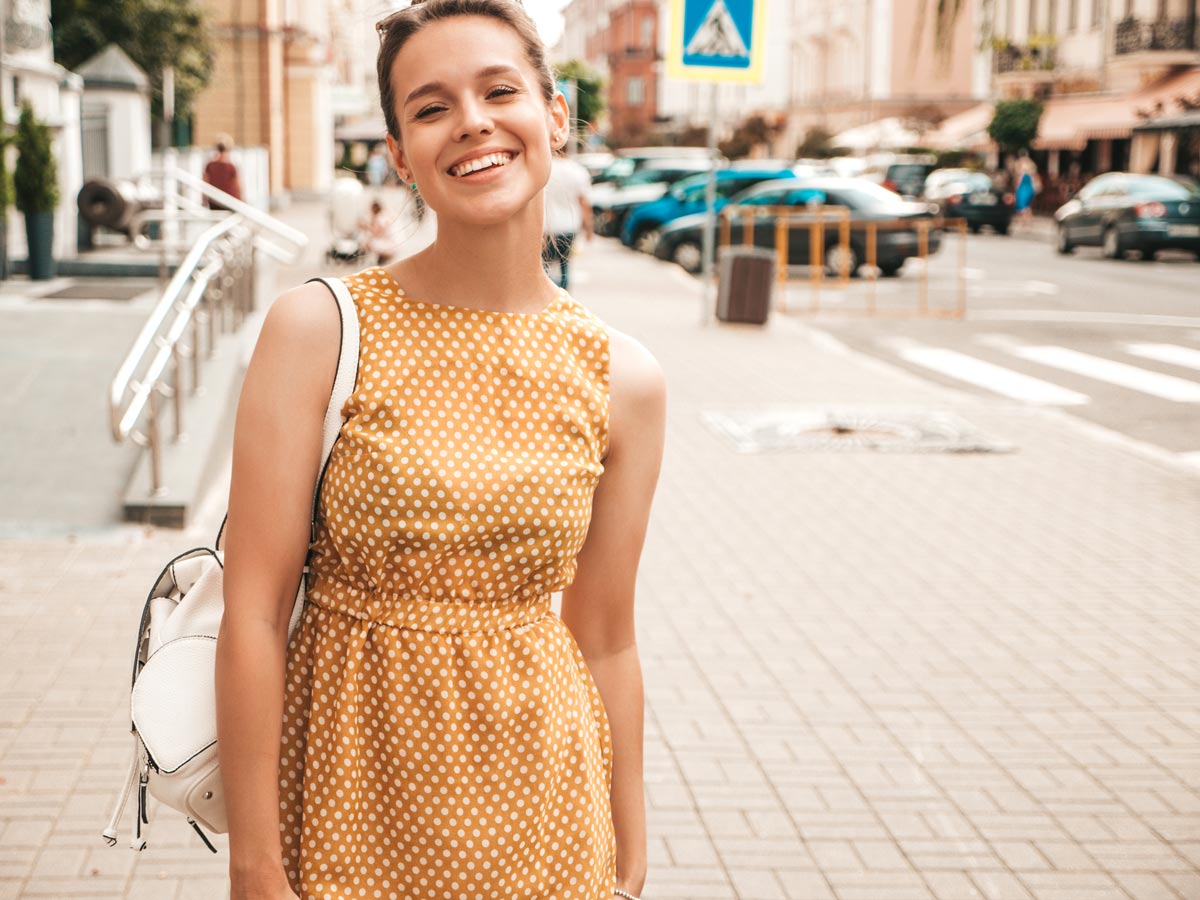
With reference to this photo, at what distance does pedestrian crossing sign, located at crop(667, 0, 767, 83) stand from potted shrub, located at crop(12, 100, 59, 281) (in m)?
6.68

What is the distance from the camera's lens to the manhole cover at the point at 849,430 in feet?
30.9

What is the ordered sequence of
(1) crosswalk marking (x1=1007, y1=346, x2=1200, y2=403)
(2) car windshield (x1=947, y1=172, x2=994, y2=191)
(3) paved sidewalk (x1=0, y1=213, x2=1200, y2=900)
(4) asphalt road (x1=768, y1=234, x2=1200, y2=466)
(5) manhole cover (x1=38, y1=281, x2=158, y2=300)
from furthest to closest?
(2) car windshield (x1=947, y1=172, x2=994, y2=191) < (5) manhole cover (x1=38, y1=281, x2=158, y2=300) < (1) crosswalk marking (x1=1007, y1=346, x2=1200, y2=403) < (4) asphalt road (x1=768, y1=234, x2=1200, y2=466) < (3) paved sidewalk (x1=0, y1=213, x2=1200, y2=900)

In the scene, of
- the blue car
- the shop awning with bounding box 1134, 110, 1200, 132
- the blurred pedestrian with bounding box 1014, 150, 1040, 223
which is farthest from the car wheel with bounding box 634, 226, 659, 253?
the blurred pedestrian with bounding box 1014, 150, 1040, 223

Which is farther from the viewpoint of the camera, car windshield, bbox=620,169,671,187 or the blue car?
car windshield, bbox=620,169,671,187

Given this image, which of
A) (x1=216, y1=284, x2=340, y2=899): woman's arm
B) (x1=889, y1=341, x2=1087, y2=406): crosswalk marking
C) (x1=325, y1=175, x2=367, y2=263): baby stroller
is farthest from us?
(x1=325, y1=175, x2=367, y2=263): baby stroller

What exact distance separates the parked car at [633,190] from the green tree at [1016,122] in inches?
481

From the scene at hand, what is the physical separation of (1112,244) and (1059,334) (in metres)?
11.4

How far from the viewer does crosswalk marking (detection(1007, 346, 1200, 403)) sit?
12250 mm

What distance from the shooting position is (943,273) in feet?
78.1

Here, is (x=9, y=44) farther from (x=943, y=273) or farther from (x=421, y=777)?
(x=421, y=777)

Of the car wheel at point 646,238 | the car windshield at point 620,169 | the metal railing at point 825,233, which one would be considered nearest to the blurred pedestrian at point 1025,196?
the car windshield at point 620,169

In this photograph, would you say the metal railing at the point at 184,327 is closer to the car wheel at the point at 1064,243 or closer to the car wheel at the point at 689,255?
the car wheel at the point at 689,255

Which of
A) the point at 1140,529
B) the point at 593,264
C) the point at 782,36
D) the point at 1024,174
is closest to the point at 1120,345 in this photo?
the point at 1140,529

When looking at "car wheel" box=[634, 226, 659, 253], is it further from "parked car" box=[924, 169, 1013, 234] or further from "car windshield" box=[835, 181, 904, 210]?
"parked car" box=[924, 169, 1013, 234]
